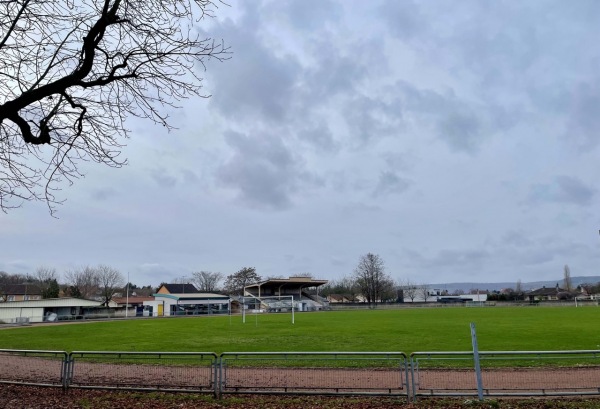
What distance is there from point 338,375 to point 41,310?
6915 cm

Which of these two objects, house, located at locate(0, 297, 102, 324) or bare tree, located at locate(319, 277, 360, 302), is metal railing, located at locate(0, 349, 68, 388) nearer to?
house, located at locate(0, 297, 102, 324)

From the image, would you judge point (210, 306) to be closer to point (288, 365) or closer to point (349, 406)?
point (288, 365)

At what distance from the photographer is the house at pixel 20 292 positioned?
107975 millimetres

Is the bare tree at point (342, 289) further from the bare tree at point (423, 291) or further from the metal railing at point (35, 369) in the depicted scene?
the metal railing at point (35, 369)

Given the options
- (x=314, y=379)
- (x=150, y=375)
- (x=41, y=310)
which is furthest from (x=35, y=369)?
(x=41, y=310)

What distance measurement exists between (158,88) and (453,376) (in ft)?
36.6

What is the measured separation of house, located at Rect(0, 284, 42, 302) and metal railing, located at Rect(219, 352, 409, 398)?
10950 cm

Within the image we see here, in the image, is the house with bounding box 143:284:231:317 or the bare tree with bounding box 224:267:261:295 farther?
the bare tree with bounding box 224:267:261:295

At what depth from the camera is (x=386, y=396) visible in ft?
34.4

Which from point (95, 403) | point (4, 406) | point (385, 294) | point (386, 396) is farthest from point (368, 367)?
point (385, 294)

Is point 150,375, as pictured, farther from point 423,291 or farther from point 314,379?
point 423,291

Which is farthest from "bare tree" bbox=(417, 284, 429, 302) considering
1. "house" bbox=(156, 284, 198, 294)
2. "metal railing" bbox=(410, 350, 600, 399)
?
"metal railing" bbox=(410, 350, 600, 399)

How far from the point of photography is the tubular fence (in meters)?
10.8

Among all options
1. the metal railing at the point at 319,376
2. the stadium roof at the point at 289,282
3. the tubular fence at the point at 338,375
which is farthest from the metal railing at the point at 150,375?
the stadium roof at the point at 289,282
